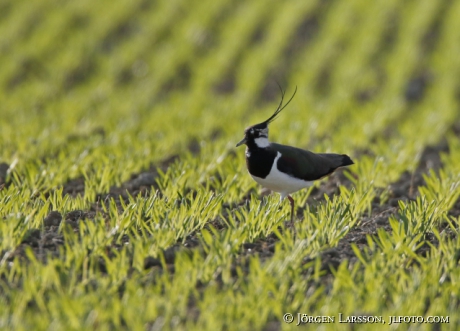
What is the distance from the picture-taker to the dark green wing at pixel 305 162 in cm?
509

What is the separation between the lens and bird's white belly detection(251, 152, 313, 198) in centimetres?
500

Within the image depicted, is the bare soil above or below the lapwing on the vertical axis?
below

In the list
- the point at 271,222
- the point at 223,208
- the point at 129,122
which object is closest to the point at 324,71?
the point at 129,122

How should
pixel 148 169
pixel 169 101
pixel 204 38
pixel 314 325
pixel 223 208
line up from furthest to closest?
1. pixel 204 38
2. pixel 169 101
3. pixel 148 169
4. pixel 223 208
5. pixel 314 325

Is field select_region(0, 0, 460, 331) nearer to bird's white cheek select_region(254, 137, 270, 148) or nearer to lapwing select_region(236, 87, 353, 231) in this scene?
lapwing select_region(236, 87, 353, 231)

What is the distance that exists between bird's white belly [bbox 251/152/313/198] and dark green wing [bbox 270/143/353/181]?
0.11ft

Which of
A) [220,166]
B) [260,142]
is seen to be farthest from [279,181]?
[220,166]

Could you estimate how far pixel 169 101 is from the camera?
11.2 m

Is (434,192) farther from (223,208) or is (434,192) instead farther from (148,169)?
(148,169)

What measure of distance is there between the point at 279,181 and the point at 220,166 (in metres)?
1.68

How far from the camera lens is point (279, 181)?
503 cm

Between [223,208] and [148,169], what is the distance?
1.58 metres
